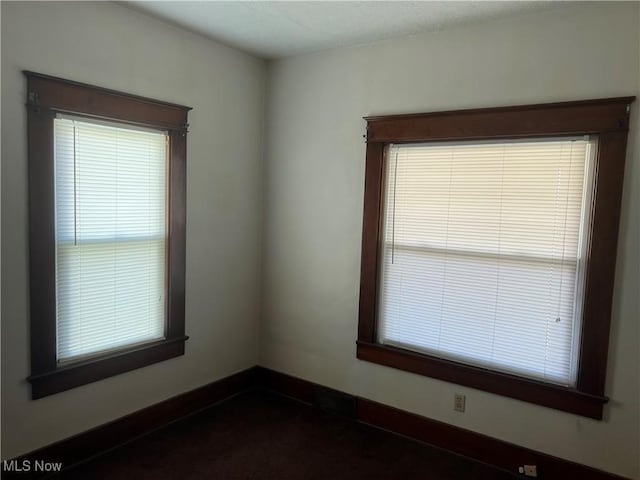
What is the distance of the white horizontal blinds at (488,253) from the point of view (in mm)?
2527

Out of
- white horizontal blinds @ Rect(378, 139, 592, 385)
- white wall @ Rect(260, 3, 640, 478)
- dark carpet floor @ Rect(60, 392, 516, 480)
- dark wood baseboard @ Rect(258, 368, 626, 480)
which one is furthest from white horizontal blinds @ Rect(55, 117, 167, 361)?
white horizontal blinds @ Rect(378, 139, 592, 385)

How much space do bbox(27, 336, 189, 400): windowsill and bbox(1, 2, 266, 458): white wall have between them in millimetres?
56

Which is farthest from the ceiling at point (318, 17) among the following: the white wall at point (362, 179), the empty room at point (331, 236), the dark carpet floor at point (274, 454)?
the dark carpet floor at point (274, 454)

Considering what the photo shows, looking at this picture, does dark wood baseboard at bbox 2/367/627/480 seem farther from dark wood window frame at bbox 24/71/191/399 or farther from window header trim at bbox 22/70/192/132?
window header trim at bbox 22/70/192/132

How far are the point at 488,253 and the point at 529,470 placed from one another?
124cm

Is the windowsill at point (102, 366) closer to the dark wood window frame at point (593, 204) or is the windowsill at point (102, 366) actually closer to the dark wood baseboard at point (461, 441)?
the dark wood baseboard at point (461, 441)

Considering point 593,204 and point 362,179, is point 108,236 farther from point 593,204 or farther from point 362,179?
point 593,204

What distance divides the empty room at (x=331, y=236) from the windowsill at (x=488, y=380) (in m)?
0.01

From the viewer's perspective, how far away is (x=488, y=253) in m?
2.74

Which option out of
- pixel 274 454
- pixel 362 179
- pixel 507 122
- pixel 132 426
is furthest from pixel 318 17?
pixel 132 426

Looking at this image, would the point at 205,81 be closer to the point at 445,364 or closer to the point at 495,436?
the point at 445,364

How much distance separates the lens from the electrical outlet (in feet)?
8.57

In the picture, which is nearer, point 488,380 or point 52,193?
point 52,193

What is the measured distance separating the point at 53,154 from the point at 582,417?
3.11 m
